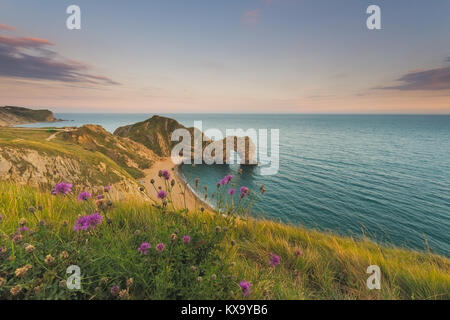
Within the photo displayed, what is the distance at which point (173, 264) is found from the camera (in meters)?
2.02

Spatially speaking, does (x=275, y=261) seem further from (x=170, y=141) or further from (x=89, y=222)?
(x=170, y=141)

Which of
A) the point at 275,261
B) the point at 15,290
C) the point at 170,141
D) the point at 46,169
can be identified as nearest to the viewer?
the point at 15,290

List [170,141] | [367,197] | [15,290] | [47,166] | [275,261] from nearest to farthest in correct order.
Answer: [15,290]
[275,261]
[47,166]
[367,197]
[170,141]

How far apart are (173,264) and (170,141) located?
91244mm

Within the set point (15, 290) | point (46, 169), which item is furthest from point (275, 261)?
point (46, 169)

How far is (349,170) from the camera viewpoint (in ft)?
186

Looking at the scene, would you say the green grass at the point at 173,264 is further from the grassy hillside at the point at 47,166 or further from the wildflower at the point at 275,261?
the grassy hillside at the point at 47,166

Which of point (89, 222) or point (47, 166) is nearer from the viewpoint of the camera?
point (89, 222)

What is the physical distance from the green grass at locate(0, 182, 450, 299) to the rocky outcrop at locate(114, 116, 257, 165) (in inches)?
2767

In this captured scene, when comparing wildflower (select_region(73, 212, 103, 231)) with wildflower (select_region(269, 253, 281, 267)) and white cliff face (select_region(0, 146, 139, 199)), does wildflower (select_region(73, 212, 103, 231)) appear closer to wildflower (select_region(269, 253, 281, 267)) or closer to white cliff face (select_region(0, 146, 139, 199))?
wildflower (select_region(269, 253, 281, 267))

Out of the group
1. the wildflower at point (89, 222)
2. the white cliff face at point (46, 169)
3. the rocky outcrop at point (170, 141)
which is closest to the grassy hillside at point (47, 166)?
the white cliff face at point (46, 169)

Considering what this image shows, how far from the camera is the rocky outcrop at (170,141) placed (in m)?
75.4

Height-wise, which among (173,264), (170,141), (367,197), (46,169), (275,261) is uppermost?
(170,141)
